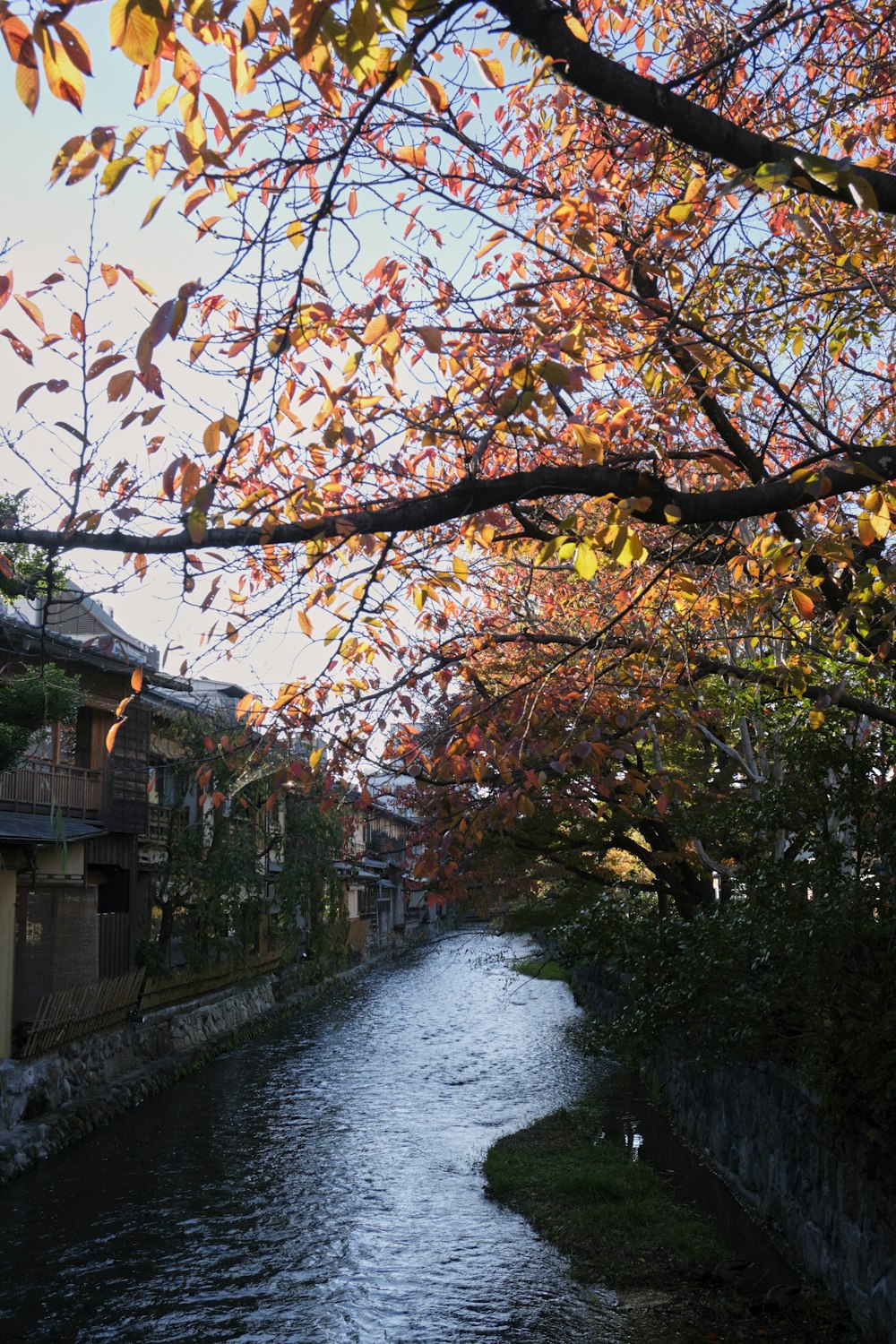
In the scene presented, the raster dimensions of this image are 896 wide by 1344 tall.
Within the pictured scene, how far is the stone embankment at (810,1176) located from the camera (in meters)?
8.46

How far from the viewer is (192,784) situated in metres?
28.2

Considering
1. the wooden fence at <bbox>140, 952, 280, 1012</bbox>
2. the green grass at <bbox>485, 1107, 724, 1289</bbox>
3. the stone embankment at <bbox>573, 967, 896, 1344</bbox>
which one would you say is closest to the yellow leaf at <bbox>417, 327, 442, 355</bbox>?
the stone embankment at <bbox>573, 967, 896, 1344</bbox>

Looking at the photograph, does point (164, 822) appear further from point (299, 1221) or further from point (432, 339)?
point (432, 339)

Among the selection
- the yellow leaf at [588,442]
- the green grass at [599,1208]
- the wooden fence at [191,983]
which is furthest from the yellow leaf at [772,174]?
the wooden fence at [191,983]

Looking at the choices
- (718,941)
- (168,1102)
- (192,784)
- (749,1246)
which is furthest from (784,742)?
(192,784)

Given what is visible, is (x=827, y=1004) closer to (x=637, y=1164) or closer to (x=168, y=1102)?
(x=637, y=1164)

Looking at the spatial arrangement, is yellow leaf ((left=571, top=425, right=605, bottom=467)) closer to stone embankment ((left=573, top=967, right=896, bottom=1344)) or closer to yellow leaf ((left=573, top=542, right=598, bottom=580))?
yellow leaf ((left=573, top=542, right=598, bottom=580))

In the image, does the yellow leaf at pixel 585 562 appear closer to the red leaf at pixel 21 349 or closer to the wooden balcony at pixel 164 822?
the red leaf at pixel 21 349

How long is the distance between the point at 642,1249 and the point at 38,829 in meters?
12.4

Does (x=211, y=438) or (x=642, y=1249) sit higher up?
(x=211, y=438)

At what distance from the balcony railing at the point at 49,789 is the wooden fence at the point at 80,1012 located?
11.3 feet

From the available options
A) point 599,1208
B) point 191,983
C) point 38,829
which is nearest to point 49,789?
point 38,829

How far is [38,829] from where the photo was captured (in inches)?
757

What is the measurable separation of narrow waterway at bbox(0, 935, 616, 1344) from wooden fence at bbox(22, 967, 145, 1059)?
1702mm
